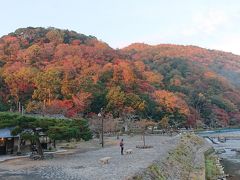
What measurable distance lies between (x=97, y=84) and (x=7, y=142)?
113ft

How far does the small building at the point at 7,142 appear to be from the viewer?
942 inches

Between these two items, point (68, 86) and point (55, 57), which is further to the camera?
point (55, 57)

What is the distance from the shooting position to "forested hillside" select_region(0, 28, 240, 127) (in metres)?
53.3

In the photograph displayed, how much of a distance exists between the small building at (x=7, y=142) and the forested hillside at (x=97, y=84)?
21107 mm

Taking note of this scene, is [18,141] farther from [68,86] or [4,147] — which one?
[68,86]

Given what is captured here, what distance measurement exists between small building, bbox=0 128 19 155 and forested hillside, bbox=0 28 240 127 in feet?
69.3

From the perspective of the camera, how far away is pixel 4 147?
24594 millimetres

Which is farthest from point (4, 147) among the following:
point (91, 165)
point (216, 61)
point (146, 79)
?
point (216, 61)

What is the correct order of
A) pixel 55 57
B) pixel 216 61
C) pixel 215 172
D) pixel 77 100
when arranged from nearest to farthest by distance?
1. pixel 215 172
2. pixel 77 100
3. pixel 55 57
4. pixel 216 61

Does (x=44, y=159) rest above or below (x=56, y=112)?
below

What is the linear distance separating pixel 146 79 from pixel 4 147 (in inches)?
2119

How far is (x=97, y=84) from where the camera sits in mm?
58688

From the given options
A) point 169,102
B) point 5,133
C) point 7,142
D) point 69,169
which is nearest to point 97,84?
point 169,102

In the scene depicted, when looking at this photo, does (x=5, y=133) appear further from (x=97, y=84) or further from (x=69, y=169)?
(x=97, y=84)
